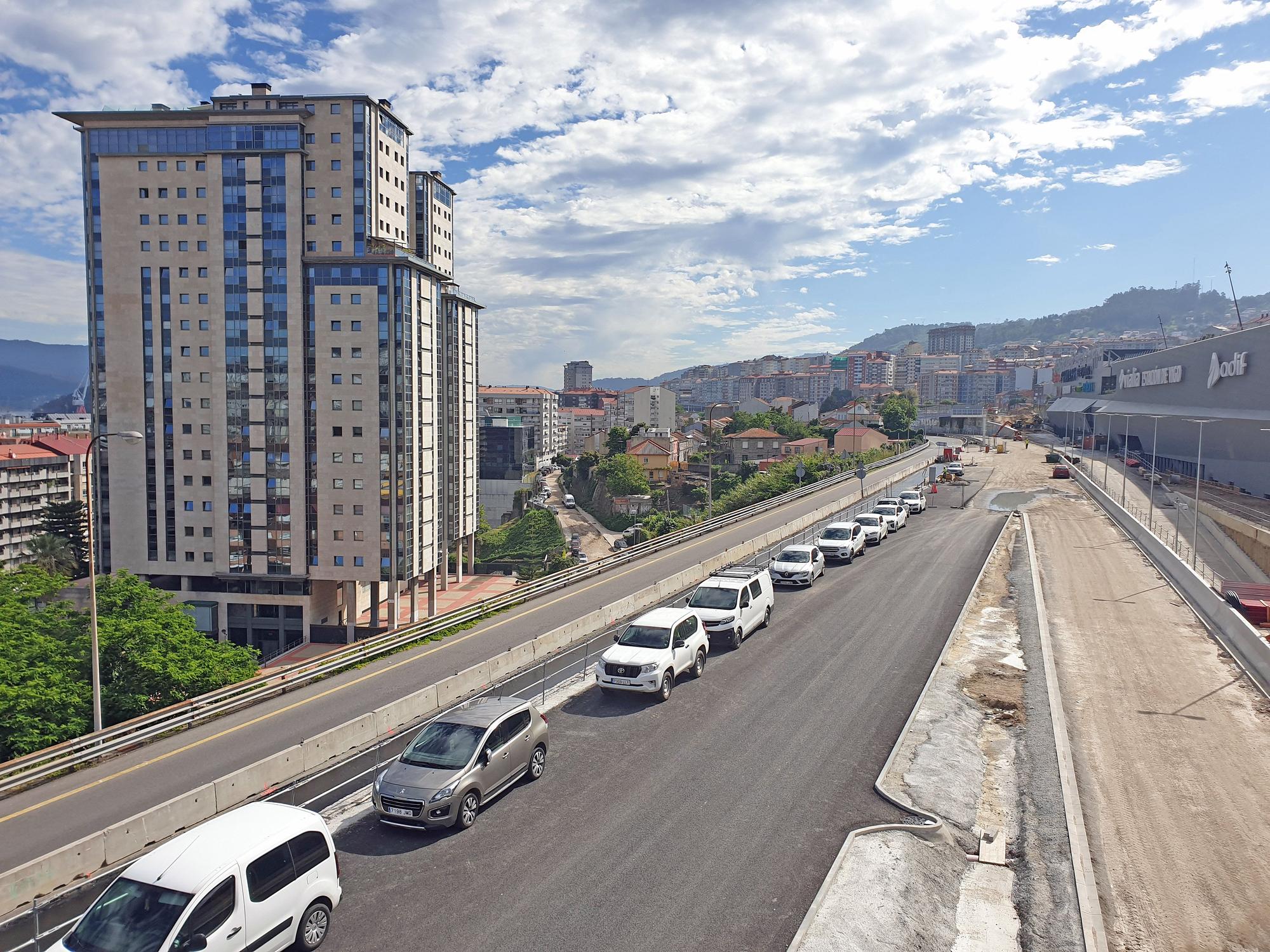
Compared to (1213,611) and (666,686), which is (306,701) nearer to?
(666,686)

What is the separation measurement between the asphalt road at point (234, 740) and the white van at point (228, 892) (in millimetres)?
4976

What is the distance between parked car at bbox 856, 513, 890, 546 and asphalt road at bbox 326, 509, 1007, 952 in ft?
62.4

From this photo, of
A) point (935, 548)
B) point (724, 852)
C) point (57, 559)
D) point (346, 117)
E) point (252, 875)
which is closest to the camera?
point (252, 875)

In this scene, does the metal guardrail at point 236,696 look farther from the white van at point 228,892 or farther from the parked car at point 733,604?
the parked car at point 733,604

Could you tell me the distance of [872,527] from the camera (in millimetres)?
39875

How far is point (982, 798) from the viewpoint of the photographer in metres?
13.4

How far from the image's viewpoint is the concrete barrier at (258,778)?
12.6 m

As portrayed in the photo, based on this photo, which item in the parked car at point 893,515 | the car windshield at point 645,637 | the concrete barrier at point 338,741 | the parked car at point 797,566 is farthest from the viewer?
the parked car at point 893,515

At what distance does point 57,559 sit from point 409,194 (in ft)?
143

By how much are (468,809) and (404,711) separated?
505 cm

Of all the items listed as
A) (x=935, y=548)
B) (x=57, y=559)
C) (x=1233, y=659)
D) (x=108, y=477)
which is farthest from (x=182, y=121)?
(x=1233, y=659)

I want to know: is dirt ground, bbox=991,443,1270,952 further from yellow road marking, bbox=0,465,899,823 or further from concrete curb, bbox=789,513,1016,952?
yellow road marking, bbox=0,465,899,823

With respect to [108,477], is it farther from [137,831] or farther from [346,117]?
[137,831]

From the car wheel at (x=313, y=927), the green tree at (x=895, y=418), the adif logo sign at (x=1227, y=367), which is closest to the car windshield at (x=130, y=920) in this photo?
the car wheel at (x=313, y=927)
